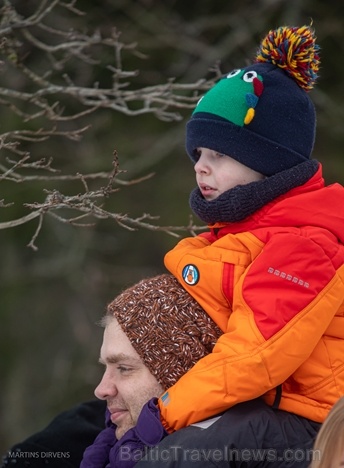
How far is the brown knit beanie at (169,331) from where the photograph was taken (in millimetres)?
3279

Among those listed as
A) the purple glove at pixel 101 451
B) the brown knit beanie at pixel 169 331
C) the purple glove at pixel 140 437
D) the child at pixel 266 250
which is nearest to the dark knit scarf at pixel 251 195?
the child at pixel 266 250

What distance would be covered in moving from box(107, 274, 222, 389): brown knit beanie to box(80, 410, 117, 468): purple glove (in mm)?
376

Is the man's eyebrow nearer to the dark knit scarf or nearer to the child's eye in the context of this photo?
the dark knit scarf

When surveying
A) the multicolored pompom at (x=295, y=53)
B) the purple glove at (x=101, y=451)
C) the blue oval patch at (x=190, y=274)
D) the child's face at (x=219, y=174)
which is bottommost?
the purple glove at (x=101, y=451)

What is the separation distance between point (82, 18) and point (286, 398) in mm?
5167

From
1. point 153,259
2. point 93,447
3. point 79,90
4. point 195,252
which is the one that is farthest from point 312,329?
point 153,259

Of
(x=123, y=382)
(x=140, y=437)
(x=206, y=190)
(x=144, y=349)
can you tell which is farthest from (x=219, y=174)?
(x=140, y=437)

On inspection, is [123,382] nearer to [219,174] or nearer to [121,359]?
[121,359]

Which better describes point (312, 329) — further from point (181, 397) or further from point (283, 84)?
point (283, 84)

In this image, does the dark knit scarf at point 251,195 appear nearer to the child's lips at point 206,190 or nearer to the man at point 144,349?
the child's lips at point 206,190

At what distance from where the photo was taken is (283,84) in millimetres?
3338

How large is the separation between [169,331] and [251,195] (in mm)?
536

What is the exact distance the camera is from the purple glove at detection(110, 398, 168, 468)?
3.13m

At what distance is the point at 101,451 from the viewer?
3465mm
